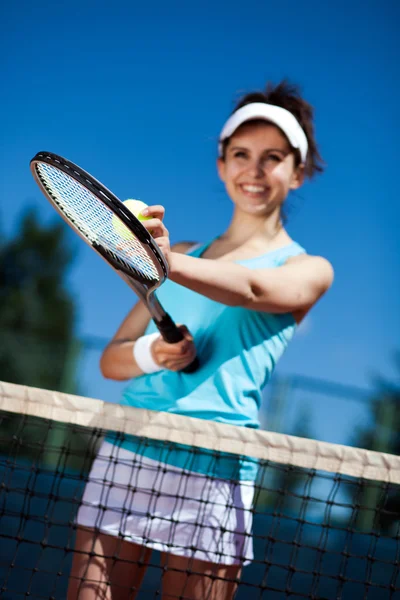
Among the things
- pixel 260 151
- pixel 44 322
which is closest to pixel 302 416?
pixel 260 151

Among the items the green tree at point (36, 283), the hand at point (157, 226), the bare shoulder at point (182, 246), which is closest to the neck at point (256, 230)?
the bare shoulder at point (182, 246)

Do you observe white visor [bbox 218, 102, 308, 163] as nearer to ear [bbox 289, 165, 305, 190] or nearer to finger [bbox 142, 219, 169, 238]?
ear [bbox 289, 165, 305, 190]

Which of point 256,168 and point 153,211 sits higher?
point 256,168

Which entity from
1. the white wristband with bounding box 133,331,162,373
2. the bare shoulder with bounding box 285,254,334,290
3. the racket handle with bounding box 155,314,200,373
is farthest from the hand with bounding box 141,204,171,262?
the bare shoulder with bounding box 285,254,334,290

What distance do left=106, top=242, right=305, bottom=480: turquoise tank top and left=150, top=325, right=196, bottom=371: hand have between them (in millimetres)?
53

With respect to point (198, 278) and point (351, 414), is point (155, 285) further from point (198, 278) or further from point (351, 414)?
point (351, 414)

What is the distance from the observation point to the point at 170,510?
5.38 ft

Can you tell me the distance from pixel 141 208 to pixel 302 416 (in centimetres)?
711

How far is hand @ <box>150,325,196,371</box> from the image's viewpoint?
1.67m

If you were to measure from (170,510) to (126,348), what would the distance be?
40cm

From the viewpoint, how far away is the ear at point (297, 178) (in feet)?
6.63

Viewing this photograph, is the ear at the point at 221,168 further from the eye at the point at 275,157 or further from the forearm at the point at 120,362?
the forearm at the point at 120,362

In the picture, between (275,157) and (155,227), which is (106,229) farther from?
(275,157)

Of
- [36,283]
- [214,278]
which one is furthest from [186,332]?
[36,283]
